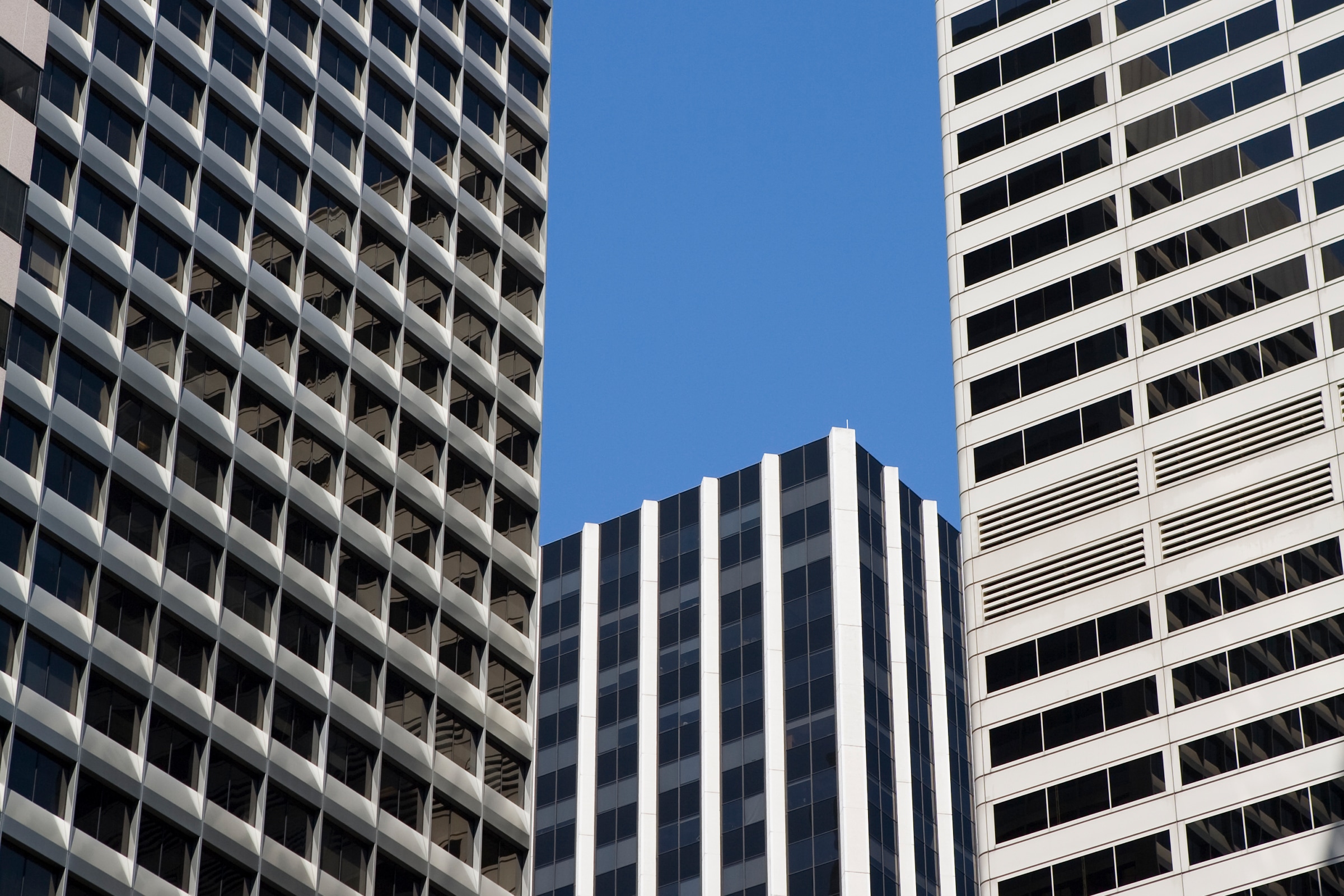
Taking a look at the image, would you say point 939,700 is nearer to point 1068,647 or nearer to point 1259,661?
point 1068,647

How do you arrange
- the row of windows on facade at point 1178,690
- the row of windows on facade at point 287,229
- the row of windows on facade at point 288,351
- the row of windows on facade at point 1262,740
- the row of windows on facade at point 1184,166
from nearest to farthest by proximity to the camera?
the row of windows on facade at point 288,351 < the row of windows on facade at point 287,229 < the row of windows on facade at point 1262,740 < the row of windows on facade at point 1178,690 < the row of windows on facade at point 1184,166

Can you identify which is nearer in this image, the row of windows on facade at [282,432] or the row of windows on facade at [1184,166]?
the row of windows on facade at [282,432]

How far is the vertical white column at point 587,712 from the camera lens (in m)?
155

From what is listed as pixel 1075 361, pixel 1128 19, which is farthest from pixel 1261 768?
pixel 1128 19

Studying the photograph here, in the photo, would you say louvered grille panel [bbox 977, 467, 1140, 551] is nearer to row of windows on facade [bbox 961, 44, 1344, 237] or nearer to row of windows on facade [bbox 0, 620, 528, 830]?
row of windows on facade [bbox 961, 44, 1344, 237]

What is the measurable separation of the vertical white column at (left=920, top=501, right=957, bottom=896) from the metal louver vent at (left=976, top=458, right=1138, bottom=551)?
43.3 m

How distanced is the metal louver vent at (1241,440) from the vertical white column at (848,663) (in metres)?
43.1

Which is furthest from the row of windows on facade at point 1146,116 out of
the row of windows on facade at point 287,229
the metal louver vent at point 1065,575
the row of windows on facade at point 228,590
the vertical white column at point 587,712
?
the vertical white column at point 587,712

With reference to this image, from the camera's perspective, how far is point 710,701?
155 meters

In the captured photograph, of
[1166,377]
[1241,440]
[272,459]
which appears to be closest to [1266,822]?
[1241,440]

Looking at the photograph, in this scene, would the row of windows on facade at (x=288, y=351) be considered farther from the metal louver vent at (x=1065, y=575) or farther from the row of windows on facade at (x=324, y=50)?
the metal louver vent at (x=1065, y=575)

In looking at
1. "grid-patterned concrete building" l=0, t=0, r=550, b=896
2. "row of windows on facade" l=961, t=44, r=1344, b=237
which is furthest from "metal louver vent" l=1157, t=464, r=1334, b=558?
"grid-patterned concrete building" l=0, t=0, r=550, b=896

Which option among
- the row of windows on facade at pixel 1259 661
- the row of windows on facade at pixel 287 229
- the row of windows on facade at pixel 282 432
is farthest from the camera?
the row of windows on facade at pixel 1259 661

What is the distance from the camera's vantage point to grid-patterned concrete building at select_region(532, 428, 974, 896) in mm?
146375
